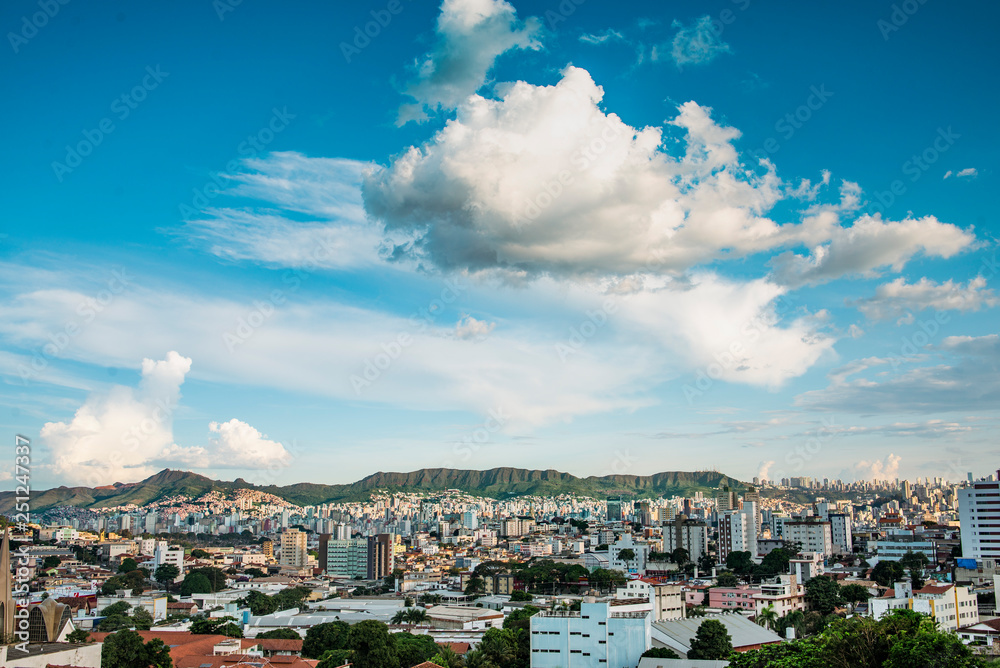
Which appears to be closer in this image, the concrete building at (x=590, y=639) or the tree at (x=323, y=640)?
the concrete building at (x=590, y=639)

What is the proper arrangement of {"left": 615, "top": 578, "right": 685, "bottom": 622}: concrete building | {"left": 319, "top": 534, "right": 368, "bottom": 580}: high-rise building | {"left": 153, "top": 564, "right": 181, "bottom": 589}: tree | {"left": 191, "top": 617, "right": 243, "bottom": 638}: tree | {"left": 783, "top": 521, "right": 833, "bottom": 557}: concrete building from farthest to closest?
{"left": 319, "top": 534, "right": 368, "bottom": 580}: high-rise building → {"left": 783, "top": 521, "right": 833, "bottom": 557}: concrete building → {"left": 153, "top": 564, "right": 181, "bottom": 589}: tree → {"left": 615, "top": 578, "right": 685, "bottom": 622}: concrete building → {"left": 191, "top": 617, "right": 243, "bottom": 638}: tree

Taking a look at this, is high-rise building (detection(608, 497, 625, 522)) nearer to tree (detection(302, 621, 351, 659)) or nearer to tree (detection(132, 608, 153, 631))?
tree (detection(132, 608, 153, 631))

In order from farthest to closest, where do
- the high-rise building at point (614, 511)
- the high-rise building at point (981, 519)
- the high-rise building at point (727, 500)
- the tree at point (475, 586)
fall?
the high-rise building at point (614, 511) → the high-rise building at point (727, 500) → the tree at point (475, 586) → the high-rise building at point (981, 519)

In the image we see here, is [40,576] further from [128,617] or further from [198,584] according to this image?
[128,617]

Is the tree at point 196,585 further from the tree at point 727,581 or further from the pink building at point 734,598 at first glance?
the pink building at point 734,598

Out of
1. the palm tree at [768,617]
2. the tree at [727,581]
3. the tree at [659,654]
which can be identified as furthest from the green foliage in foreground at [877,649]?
the tree at [727,581]

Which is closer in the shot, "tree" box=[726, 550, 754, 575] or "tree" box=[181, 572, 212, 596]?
"tree" box=[726, 550, 754, 575]

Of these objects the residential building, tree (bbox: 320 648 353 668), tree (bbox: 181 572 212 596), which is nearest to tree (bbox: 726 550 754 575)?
the residential building
